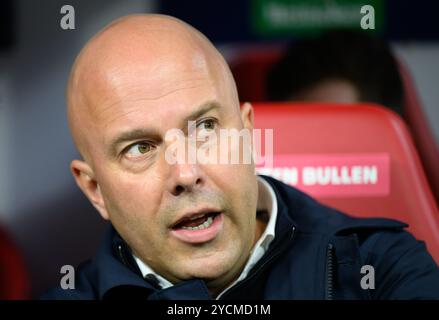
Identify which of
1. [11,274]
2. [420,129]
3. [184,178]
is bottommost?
[11,274]

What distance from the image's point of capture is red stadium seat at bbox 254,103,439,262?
4.25 ft

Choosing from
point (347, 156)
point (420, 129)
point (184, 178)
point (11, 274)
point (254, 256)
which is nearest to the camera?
point (184, 178)

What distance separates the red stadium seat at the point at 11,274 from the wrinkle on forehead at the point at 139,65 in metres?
0.90

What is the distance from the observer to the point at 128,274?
3.47 feet

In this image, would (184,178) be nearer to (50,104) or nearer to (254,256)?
(254,256)

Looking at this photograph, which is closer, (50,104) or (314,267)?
(314,267)

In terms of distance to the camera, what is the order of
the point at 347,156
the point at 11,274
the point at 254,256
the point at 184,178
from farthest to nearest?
the point at 11,274
the point at 347,156
the point at 254,256
the point at 184,178

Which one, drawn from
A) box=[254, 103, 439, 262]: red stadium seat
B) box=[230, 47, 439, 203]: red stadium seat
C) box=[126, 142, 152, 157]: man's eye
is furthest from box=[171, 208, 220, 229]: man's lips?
box=[230, 47, 439, 203]: red stadium seat

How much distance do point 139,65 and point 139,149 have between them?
11 centimetres

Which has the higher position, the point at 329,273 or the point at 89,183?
the point at 89,183

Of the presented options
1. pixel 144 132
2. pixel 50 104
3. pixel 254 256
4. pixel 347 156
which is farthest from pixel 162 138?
pixel 50 104

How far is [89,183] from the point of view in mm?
1148
